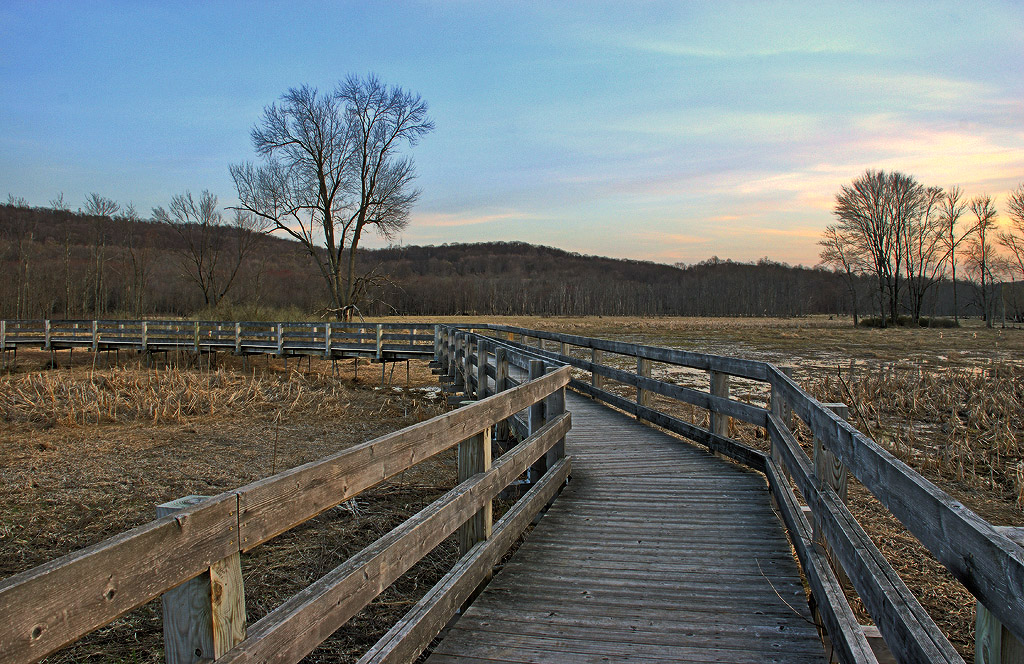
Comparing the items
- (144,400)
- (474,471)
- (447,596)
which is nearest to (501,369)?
(474,471)

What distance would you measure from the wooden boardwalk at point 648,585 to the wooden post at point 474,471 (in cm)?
32

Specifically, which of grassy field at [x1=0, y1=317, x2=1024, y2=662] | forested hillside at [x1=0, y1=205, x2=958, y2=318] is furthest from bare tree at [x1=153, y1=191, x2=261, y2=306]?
grassy field at [x1=0, y1=317, x2=1024, y2=662]

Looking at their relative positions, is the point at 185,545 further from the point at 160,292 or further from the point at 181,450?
the point at 160,292

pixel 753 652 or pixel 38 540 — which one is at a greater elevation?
pixel 753 652

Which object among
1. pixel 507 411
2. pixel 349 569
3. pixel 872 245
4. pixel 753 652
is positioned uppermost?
pixel 872 245

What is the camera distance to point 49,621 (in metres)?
1.25

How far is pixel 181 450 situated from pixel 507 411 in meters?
8.57

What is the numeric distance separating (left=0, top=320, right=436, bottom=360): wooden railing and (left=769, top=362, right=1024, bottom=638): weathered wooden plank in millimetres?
19228

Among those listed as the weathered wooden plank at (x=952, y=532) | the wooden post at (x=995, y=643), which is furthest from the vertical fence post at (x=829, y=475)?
the wooden post at (x=995, y=643)

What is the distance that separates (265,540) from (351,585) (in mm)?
582

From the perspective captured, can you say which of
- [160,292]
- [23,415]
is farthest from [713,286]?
[23,415]

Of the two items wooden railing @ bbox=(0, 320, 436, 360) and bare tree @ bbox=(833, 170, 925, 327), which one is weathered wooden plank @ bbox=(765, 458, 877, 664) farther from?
bare tree @ bbox=(833, 170, 925, 327)

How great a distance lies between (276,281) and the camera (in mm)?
86312

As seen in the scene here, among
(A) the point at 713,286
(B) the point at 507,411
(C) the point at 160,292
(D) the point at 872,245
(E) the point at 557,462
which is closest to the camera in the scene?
(B) the point at 507,411
